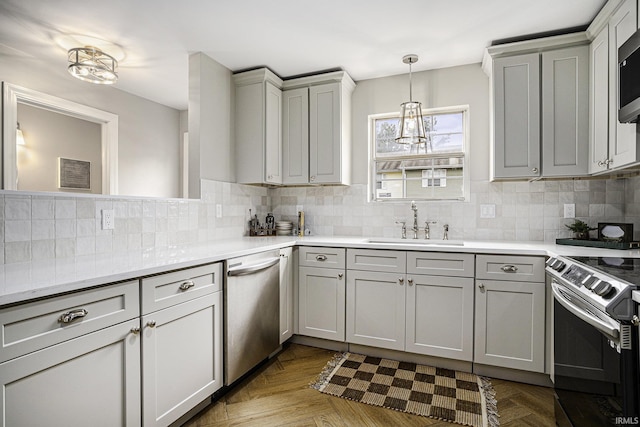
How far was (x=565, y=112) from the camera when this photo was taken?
243cm

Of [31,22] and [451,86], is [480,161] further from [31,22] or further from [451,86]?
[31,22]

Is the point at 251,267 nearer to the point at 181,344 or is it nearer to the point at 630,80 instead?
the point at 181,344

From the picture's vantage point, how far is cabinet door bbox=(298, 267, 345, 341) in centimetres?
269

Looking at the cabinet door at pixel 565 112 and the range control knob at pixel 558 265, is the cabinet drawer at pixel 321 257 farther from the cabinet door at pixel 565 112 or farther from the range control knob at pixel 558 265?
the cabinet door at pixel 565 112

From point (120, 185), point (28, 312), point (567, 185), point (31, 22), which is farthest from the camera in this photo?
point (120, 185)

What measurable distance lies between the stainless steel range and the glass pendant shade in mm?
1407

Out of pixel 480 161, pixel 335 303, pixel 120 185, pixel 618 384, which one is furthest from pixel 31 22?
pixel 618 384

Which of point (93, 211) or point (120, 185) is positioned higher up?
point (120, 185)

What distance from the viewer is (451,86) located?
3.04 meters

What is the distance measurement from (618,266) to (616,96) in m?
1.14

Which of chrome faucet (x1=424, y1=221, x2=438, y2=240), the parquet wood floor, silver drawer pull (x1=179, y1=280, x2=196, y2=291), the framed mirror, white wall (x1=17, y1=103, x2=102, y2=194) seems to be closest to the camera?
silver drawer pull (x1=179, y1=280, x2=196, y2=291)

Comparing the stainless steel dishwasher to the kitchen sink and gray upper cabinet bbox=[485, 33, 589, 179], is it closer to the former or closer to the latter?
the kitchen sink

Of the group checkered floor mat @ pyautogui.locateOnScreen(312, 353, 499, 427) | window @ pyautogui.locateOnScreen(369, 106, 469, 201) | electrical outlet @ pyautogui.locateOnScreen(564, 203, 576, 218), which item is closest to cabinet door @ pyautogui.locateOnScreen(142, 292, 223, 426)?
checkered floor mat @ pyautogui.locateOnScreen(312, 353, 499, 427)

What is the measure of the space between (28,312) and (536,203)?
3253 mm
